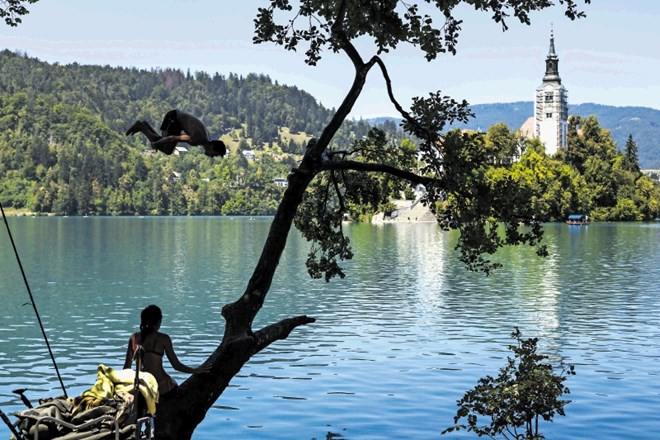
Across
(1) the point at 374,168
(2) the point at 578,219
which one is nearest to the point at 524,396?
(1) the point at 374,168

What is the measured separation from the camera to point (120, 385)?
9656mm

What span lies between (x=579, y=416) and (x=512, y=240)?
26.0ft

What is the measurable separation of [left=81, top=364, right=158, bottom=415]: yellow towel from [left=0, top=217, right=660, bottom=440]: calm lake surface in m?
1.77

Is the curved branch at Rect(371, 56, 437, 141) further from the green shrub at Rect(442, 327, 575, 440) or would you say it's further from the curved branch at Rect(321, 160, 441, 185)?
the green shrub at Rect(442, 327, 575, 440)

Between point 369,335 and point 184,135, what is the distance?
22823 millimetres

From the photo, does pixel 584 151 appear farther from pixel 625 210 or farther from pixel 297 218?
pixel 297 218

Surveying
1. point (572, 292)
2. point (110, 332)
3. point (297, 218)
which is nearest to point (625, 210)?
point (572, 292)

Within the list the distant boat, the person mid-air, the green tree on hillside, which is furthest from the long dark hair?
the green tree on hillside

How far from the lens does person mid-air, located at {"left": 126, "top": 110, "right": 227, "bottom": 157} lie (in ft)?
32.1

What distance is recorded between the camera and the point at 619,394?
22.3 m

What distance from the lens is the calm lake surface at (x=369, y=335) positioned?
812 inches

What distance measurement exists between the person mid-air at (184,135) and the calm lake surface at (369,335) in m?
2.37

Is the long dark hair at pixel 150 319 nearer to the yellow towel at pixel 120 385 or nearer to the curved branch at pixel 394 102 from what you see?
the yellow towel at pixel 120 385

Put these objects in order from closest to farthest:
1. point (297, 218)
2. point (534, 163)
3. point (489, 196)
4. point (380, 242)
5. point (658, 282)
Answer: point (489, 196) < point (297, 218) < point (658, 282) < point (380, 242) < point (534, 163)
